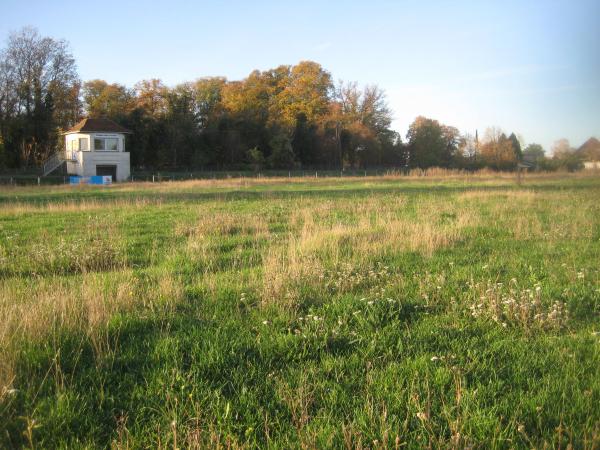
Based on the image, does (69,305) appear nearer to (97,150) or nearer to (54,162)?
(97,150)

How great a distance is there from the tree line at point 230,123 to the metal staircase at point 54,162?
11.5ft

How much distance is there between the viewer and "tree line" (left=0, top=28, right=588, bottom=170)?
52781 millimetres

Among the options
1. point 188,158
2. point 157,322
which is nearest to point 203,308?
point 157,322

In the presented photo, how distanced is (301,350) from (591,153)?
407 cm

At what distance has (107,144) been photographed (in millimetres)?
50062

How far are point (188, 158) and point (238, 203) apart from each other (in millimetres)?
43023

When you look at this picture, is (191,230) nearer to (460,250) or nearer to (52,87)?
(460,250)

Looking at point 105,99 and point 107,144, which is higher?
point 105,99

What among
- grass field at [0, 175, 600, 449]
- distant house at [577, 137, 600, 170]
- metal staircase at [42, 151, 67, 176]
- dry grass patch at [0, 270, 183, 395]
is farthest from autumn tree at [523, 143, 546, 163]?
metal staircase at [42, 151, 67, 176]

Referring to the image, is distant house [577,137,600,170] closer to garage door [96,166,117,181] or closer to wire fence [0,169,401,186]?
wire fence [0,169,401,186]

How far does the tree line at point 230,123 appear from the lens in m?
52.8

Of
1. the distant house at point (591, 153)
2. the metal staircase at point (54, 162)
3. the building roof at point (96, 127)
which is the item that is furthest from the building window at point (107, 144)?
the distant house at point (591, 153)

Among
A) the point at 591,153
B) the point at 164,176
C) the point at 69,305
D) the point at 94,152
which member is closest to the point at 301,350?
the point at 69,305

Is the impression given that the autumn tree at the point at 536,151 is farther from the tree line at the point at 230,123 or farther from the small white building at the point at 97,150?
the small white building at the point at 97,150
